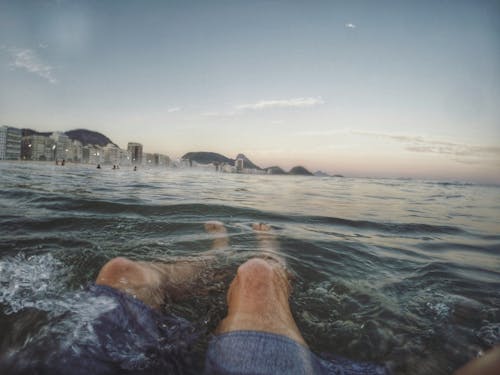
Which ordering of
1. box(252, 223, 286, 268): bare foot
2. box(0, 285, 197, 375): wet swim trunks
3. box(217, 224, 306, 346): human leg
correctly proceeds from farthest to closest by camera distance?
box(252, 223, 286, 268): bare foot
box(217, 224, 306, 346): human leg
box(0, 285, 197, 375): wet swim trunks

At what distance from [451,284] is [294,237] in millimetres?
2076

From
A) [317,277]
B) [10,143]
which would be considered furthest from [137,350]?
[10,143]

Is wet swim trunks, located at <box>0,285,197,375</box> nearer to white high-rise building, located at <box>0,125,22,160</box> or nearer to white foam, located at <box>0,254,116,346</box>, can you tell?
white foam, located at <box>0,254,116,346</box>

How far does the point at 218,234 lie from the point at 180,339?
8.25ft

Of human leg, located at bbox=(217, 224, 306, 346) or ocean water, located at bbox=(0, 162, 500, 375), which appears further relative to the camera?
ocean water, located at bbox=(0, 162, 500, 375)

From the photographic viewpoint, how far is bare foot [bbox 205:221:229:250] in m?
3.46

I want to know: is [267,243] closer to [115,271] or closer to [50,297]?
[115,271]

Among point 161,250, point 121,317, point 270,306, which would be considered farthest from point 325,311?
point 161,250

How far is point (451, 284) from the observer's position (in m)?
2.58

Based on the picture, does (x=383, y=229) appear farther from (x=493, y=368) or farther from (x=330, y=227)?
(x=493, y=368)

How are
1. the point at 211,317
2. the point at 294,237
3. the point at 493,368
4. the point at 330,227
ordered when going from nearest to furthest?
the point at 493,368
the point at 211,317
the point at 294,237
the point at 330,227

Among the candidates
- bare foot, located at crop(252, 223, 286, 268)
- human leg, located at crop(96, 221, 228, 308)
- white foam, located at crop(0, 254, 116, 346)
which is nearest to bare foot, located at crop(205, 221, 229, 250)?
bare foot, located at crop(252, 223, 286, 268)

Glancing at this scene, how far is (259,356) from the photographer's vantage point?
1.12m

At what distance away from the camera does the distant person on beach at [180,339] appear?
105 cm
